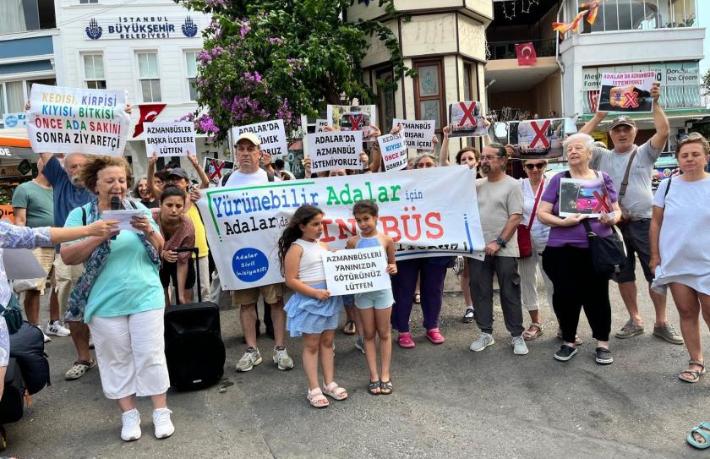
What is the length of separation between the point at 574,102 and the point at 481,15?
1219cm

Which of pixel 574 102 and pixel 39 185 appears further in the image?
pixel 574 102

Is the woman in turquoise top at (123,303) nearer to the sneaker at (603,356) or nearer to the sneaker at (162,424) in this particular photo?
the sneaker at (162,424)

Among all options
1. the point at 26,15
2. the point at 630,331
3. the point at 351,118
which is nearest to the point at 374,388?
the point at 630,331

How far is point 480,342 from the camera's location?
5082mm

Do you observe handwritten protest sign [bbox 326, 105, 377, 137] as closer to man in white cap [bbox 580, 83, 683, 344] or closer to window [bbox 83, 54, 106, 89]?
man in white cap [bbox 580, 83, 683, 344]

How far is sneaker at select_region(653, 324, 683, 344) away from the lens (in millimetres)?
4949

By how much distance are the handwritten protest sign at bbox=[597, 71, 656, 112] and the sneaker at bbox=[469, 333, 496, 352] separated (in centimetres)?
238

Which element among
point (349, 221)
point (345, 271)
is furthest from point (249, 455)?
point (349, 221)

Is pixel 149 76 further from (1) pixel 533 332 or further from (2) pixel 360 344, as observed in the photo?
(1) pixel 533 332

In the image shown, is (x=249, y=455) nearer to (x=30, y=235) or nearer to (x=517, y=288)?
(x=30, y=235)

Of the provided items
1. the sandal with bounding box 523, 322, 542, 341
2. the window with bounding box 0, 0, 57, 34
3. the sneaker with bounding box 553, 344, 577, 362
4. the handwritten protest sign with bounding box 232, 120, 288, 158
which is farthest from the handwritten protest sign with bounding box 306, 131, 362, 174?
the window with bounding box 0, 0, 57, 34

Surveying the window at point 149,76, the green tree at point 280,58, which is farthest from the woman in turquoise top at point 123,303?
the window at point 149,76

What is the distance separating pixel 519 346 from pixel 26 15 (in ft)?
72.5

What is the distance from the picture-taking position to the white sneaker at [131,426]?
144 inches
